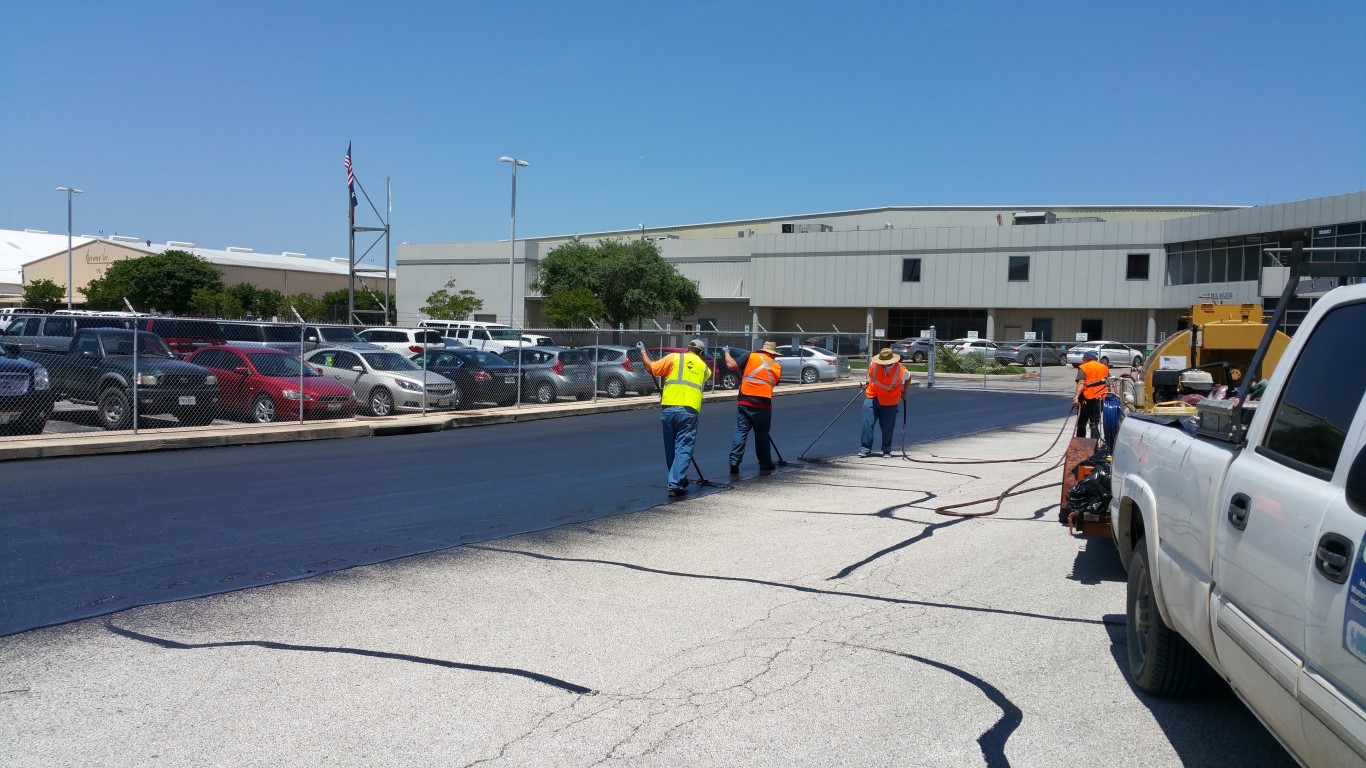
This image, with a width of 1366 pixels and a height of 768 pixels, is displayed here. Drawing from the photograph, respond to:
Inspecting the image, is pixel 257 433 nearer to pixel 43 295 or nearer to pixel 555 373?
pixel 555 373

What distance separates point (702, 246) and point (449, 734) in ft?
240

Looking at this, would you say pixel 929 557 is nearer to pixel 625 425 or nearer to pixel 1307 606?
pixel 1307 606

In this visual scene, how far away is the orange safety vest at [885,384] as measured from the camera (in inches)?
622

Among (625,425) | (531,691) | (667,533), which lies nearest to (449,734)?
(531,691)

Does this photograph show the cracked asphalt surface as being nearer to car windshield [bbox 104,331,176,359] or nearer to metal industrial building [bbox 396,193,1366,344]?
car windshield [bbox 104,331,176,359]

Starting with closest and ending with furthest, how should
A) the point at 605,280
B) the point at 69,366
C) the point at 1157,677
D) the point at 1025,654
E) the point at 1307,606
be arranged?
the point at 1307,606
the point at 1157,677
the point at 1025,654
the point at 69,366
the point at 605,280

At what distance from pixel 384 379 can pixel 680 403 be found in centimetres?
1101

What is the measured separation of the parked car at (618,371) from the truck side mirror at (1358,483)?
955 inches

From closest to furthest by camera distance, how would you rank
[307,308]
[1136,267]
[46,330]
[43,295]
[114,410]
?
[114,410], [46,330], [1136,267], [43,295], [307,308]

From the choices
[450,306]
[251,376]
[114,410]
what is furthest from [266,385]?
[450,306]

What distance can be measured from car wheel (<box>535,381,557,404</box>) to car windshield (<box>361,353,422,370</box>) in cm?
365

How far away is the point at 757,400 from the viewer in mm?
13523

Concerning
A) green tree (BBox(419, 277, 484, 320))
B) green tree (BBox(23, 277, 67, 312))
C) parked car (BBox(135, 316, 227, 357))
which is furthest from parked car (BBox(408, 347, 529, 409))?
green tree (BBox(23, 277, 67, 312))

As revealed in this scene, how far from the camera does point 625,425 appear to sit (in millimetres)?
21219
